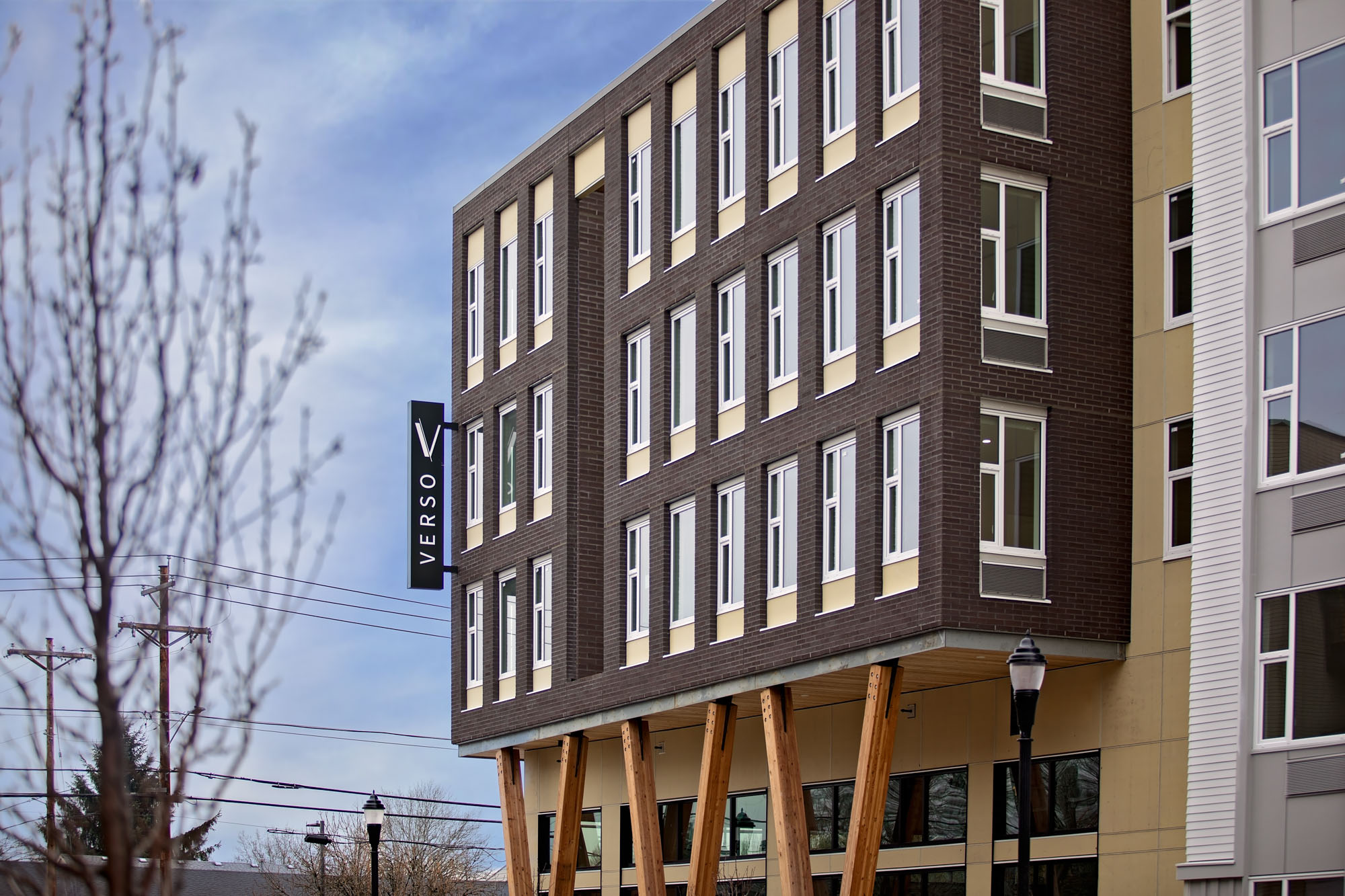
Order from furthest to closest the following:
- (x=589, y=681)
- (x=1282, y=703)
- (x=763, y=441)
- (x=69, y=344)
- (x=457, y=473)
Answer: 1. (x=457, y=473)
2. (x=589, y=681)
3. (x=763, y=441)
4. (x=1282, y=703)
5. (x=69, y=344)

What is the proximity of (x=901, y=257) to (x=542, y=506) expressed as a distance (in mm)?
14849

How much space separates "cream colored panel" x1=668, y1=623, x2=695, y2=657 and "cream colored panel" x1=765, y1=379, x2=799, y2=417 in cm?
489

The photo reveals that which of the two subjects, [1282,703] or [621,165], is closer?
[1282,703]

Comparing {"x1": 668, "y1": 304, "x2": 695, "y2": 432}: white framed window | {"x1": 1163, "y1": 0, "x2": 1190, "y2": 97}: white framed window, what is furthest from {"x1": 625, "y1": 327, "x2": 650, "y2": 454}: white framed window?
{"x1": 1163, "y1": 0, "x2": 1190, "y2": 97}: white framed window

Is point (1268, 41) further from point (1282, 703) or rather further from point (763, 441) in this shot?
point (763, 441)

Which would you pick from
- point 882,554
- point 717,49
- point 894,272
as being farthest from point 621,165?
point 882,554

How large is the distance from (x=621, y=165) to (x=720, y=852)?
15527mm

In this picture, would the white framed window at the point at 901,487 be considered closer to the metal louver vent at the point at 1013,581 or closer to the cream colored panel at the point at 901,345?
the cream colored panel at the point at 901,345

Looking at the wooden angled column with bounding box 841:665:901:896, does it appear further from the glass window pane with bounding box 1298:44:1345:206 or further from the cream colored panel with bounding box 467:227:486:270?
the cream colored panel with bounding box 467:227:486:270

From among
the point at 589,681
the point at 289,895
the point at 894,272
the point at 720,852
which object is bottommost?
the point at 289,895

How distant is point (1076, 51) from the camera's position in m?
31.9

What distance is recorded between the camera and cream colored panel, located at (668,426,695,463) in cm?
3797

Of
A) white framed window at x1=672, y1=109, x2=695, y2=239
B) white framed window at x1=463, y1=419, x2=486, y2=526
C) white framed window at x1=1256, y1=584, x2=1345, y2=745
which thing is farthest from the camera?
white framed window at x1=463, y1=419, x2=486, y2=526

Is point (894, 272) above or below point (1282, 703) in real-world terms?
above
